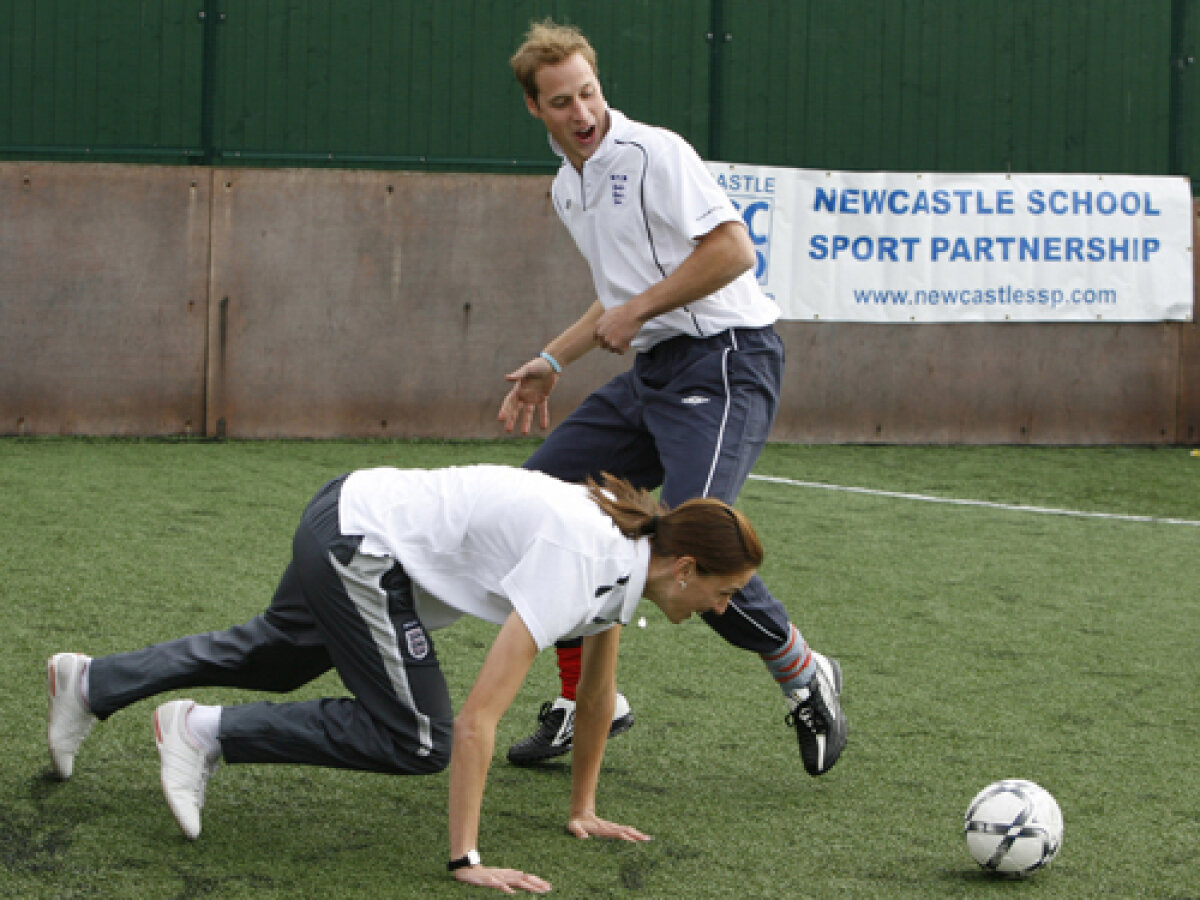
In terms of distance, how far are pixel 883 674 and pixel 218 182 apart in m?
6.74

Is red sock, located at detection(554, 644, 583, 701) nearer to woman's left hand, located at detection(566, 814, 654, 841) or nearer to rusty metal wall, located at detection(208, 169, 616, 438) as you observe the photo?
woman's left hand, located at detection(566, 814, 654, 841)

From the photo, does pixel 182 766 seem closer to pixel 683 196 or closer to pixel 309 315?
pixel 683 196

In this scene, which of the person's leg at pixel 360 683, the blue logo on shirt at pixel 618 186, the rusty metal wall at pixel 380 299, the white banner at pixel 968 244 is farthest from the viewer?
the white banner at pixel 968 244

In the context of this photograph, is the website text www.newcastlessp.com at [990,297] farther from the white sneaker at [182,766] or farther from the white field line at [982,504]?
the white sneaker at [182,766]

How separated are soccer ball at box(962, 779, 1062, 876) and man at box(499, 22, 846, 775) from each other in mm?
688

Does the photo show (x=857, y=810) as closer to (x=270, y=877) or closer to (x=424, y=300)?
(x=270, y=877)

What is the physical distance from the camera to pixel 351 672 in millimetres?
3479

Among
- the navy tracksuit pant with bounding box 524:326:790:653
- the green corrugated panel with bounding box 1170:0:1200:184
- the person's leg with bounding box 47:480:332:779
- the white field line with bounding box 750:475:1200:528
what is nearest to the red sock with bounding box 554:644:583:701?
the navy tracksuit pant with bounding box 524:326:790:653

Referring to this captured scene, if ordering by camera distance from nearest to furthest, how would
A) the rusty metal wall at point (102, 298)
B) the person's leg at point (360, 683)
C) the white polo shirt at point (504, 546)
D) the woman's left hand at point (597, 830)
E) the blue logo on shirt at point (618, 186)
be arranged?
the white polo shirt at point (504, 546), the person's leg at point (360, 683), the woman's left hand at point (597, 830), the blue logo on shirt at point (618, 186), the rusty metal wall at point (102, 298)

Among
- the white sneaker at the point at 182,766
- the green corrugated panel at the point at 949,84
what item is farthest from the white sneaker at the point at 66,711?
the green corrugated panel at the point at 949,84

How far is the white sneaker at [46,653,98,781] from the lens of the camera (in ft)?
12.3

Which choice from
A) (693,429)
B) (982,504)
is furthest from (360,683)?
(982,504)

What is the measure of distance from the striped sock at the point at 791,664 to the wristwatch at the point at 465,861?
1266 millimetres

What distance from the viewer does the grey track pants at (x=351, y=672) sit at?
11.1 ft
